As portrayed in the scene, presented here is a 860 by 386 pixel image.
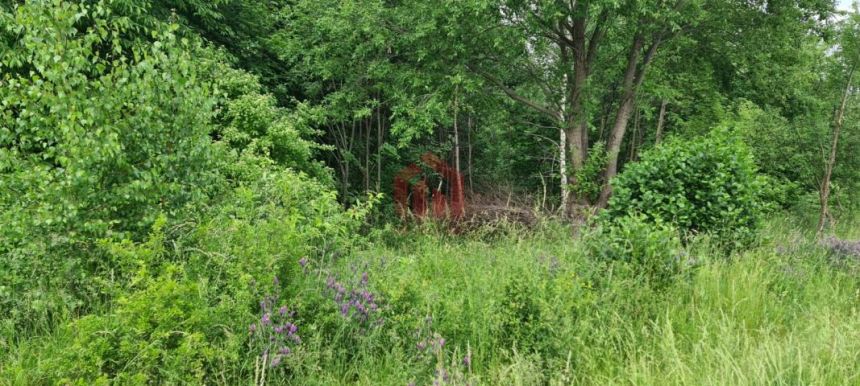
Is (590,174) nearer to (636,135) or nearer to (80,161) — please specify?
(636,135)

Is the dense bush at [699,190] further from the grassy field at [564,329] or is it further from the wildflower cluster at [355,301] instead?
the wildflower cluster at [355,301]

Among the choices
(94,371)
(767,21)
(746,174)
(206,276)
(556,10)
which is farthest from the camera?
(767,21)

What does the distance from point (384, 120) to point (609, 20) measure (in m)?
7.50

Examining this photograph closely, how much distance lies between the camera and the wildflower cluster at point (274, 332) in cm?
256

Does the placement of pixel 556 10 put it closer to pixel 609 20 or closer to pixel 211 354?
pixel 609 20

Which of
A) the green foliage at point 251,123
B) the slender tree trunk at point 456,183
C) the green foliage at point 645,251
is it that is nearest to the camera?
the green foliage at point 645,251

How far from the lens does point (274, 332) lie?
2.73 m

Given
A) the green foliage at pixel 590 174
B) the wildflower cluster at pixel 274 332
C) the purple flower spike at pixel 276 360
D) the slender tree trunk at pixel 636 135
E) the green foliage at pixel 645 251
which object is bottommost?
the purple flower spike at pixel 276 360

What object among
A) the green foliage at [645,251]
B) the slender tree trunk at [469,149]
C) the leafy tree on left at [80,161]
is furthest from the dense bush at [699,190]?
the slender tree trunk at [469,149]

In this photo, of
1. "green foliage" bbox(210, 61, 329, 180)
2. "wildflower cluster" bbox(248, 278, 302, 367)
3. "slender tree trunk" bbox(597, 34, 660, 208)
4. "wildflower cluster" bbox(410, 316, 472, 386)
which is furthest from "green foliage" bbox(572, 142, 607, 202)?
"wildflower cluster" bbox(248, 278, 302, 367)

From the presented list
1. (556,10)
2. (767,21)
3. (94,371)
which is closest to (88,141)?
(94,371)

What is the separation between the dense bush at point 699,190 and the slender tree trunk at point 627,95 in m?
5.32

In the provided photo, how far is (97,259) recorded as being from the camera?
10.1ft

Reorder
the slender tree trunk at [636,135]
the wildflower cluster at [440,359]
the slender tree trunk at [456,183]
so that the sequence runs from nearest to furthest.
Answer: the wildflower cluster at [440,359]
the slender tree trunk at [456,183]
the slender tree trunk at [636,135]
